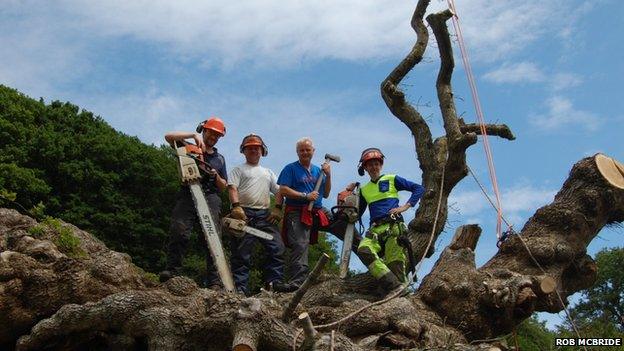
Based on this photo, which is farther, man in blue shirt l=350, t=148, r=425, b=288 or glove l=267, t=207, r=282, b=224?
glove l=267, t=207, r=282, b=224

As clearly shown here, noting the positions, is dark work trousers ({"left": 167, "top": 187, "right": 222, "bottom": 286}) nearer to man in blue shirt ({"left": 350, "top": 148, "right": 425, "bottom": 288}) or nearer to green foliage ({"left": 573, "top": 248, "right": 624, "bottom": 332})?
man in blue shirt ({"left": 350, "top": 148, "right": 425, "bottom": 288})

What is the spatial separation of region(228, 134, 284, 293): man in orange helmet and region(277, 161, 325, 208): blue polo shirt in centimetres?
19

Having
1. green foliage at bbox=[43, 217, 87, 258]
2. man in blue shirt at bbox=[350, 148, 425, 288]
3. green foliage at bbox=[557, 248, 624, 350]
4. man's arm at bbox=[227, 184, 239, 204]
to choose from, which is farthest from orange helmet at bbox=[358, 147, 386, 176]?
green foliage at bbox=[557, 248, 624, 350]

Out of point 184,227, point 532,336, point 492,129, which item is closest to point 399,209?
point 184,227

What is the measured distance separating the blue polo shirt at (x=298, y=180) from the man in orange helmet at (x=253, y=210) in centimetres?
19

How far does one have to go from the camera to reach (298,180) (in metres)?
8.34

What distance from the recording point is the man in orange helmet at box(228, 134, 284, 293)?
26.8ft

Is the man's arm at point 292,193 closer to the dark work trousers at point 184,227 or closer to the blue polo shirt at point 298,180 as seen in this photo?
the blue polo shirt at point 298,180

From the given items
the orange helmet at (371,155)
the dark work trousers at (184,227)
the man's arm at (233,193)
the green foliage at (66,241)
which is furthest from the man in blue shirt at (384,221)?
the green foliage at (66,241)

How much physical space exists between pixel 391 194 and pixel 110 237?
30.8 ft

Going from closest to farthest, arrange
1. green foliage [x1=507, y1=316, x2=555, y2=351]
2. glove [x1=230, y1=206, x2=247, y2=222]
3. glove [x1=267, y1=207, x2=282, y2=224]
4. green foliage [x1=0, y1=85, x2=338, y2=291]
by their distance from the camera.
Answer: glove [x1=230, y1=206, x2=247, y2=222]
glove [x1=267, y1=207, x2=282, y2=224]
green foliage [x1=507, y1=316, x2=555, y2=351]
green foliage [x1=0, y1=85, x2=338, y2=291]

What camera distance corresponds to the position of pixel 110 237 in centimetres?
1602

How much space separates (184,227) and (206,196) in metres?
0.42

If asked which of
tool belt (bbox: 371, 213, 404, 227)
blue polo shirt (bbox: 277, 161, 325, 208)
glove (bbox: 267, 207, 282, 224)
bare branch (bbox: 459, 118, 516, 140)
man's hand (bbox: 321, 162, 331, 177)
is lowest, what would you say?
tool belt (bbox: 371, 213, 404, 227)
